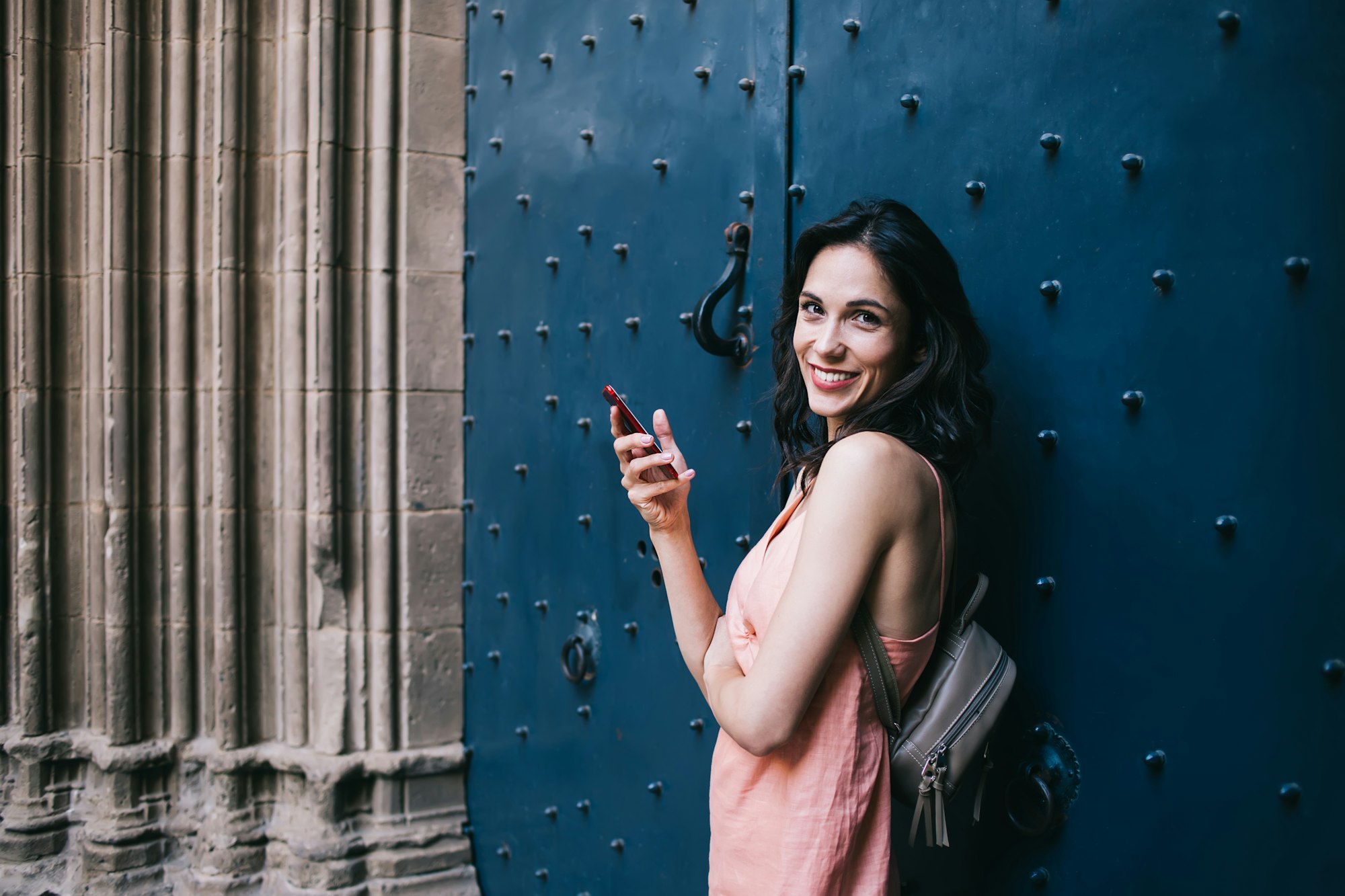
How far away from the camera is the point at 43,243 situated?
2.89 m

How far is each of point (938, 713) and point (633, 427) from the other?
1.82 ft

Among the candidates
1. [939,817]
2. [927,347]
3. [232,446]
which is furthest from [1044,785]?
[232,446]

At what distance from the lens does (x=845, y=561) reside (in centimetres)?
111

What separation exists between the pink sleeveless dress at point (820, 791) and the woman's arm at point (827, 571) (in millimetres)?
64

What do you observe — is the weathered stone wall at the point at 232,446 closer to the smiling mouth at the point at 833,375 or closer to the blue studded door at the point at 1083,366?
the blue studded door at the point at 1083,366

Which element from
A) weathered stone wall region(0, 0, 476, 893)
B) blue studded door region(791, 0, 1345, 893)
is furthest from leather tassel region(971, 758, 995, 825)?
weathered stone wall region(0, 0, 476, 893)

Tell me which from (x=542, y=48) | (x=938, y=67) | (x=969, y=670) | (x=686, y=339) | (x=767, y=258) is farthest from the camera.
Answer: (x=542, y=48)

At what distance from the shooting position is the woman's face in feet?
4.12

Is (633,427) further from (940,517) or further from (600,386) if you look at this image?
(600,386)

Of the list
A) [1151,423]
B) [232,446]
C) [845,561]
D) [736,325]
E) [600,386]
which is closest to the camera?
[845,561]

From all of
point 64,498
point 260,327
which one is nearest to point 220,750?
point 64,498

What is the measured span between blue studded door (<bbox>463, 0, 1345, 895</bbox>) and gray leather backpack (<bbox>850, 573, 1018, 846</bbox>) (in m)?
0.15

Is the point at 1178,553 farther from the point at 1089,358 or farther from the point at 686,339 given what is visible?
the point at 686,339

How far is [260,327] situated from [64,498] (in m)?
0.80
